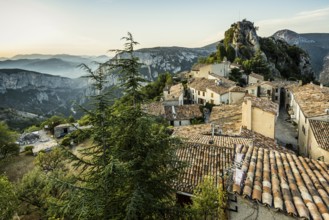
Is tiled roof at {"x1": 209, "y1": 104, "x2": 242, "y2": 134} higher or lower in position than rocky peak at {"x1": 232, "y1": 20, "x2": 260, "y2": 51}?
lower

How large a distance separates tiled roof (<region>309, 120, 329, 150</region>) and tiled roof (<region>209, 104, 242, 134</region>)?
24.2ft

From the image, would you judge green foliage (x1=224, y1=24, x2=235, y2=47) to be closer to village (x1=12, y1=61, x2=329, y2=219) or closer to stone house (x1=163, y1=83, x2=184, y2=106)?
stone house (x1=163, y1=83, x2=184, y2=106)

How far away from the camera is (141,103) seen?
7.39 metres

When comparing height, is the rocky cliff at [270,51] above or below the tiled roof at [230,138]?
above

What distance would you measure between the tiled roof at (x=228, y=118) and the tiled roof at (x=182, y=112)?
3.87m

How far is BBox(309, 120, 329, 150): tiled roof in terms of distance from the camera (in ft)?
62.8

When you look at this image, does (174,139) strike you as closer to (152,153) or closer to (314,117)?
(152,153)

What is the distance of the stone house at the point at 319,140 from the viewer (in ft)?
61.5

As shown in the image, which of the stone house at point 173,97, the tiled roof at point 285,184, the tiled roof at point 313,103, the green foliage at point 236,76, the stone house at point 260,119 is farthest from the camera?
the green foliage at point 236,76

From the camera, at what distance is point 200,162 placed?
13.5 metres

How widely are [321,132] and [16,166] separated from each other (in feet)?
133

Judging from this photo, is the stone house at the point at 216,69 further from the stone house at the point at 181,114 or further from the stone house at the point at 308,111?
the stone house at the point at 308,111

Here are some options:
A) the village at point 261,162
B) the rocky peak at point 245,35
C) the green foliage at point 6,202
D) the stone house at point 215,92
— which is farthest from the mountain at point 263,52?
the green foliage at point 6,202

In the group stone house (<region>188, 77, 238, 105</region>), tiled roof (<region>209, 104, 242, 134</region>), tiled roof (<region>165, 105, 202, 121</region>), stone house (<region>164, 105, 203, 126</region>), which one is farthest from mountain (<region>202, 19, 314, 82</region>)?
tiled roof (<region>209, 104, 242, 134</region>)
